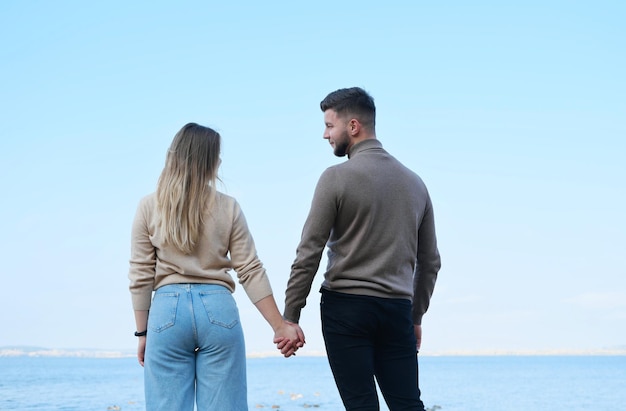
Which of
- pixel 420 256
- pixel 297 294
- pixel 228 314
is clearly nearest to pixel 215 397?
pixel 228 314

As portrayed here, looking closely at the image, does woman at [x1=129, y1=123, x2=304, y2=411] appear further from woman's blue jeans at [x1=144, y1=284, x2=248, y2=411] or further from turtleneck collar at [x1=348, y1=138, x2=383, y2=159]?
turtleneck collar at [x1=348, y1=138, x2=383, y2=159]

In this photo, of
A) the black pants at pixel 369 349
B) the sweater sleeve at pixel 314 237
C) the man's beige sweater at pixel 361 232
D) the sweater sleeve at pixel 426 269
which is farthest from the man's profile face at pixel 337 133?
the black pants at pixel 369 349

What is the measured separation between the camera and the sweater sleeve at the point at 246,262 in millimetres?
4578

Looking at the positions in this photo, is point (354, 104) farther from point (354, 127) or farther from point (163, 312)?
point (163, 312)

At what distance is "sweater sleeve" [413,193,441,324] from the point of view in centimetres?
505

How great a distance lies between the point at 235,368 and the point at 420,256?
4.72 ft

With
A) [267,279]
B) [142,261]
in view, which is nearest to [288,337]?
[267,279]

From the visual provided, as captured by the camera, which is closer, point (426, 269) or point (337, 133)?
point (337, 133)

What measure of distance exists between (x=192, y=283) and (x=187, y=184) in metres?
0.57

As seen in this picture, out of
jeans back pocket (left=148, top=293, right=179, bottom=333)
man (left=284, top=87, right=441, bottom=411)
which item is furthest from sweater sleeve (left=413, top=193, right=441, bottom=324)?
jeans back pocket (left=148, top=293, right=179, bottom=333)

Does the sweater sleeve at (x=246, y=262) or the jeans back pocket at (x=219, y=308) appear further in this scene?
the sweater sleeve at (x=246, y=262)

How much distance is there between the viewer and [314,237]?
15.1 ft

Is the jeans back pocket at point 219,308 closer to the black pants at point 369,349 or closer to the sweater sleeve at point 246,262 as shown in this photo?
the sweater sleeve at point 246,262

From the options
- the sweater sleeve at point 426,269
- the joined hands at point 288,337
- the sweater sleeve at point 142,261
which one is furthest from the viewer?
the sweater sleeve at point 426,269
